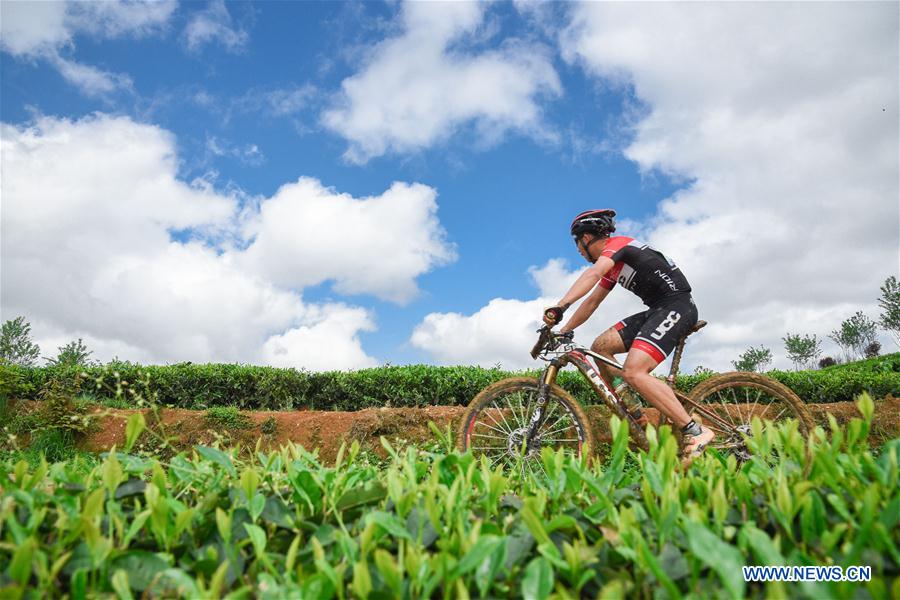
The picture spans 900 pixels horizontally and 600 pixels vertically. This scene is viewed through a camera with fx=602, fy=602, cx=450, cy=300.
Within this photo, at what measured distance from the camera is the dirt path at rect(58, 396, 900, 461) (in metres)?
7.51

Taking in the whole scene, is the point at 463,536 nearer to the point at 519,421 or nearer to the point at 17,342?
the point at 519,421

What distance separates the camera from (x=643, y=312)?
590cm

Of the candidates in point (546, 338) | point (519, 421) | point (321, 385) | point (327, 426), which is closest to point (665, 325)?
point (546, 338)

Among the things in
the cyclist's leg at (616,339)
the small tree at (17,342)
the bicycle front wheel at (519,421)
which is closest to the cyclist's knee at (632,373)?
the cyclist's leg at (616,339)

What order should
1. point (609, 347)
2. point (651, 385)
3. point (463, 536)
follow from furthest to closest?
point (609, 347), point (651, 385), point (463, 536)

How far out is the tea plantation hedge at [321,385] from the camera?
8984 mm

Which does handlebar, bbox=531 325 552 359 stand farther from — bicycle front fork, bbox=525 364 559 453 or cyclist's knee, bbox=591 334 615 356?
cyclist's knee, bbox=591 334 615 356

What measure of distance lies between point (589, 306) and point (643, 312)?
583 millimetres

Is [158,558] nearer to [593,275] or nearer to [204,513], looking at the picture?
[204,513]

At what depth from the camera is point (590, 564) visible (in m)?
1.48

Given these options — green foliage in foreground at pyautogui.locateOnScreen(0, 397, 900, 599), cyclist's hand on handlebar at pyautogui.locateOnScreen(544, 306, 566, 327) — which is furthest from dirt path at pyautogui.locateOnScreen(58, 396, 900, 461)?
green foliage in foreground at pyautogui.locateOnScreen(0, 397, 900, 599)

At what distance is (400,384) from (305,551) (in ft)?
24.7

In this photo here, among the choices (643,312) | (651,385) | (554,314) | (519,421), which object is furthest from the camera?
(519,421)

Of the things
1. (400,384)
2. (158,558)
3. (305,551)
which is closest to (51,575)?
(158,558)
